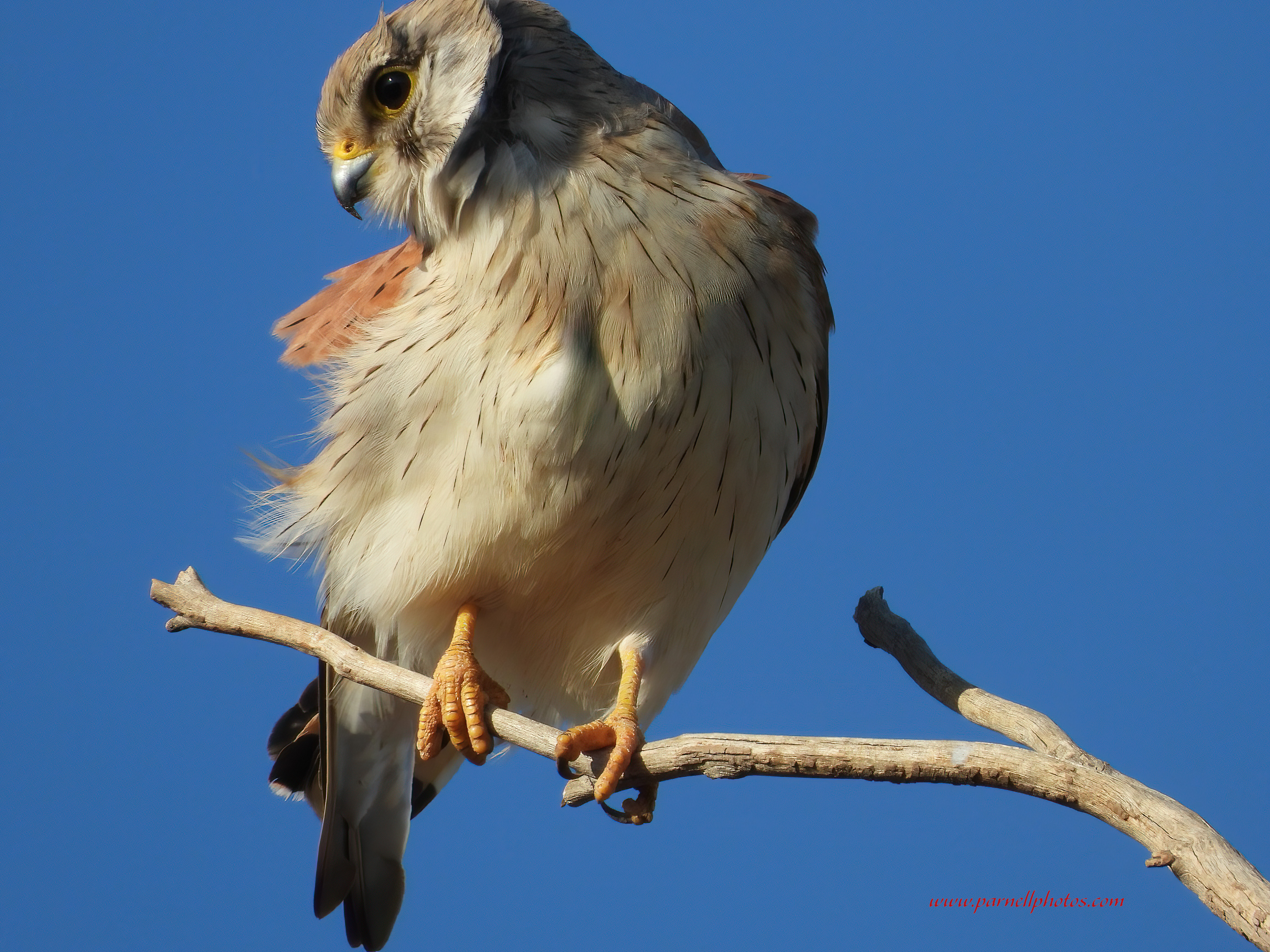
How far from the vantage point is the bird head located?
2.46 meters

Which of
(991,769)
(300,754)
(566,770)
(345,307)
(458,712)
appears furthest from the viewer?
(300,754)

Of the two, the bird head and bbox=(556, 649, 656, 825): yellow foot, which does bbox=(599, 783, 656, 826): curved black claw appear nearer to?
bbox=(556, 649, 656, 825): yellow foot

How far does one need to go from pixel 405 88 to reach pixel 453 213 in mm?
278

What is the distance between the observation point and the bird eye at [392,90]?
252 cm

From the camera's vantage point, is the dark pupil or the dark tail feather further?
the dark tail feather

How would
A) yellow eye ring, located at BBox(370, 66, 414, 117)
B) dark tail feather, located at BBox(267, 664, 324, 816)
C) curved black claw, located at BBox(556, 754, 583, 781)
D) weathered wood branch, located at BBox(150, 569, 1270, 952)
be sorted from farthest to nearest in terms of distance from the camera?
dark tail feather, located at BBox(267, 664, 324, 816)
yellow eye ring, located at BBox(370, 66, 414, 117)
curved black claw, located at BBox(556, 754, 583, 781)
weathered wood branch, located at BBox(150, 569, 1270, 952)

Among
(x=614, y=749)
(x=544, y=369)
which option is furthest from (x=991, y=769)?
(x=544, y=369)

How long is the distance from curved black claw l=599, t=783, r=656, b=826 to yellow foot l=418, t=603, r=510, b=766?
296mm

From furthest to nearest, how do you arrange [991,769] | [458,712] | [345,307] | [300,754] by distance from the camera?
[300,754] → [345,307] → [458,712] → [991,769]

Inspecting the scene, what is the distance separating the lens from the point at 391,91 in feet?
8.31

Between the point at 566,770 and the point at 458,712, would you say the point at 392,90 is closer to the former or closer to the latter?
the point at 458,712

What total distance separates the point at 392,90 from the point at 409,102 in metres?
0.04

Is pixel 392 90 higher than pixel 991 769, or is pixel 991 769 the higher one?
pixel 392 90

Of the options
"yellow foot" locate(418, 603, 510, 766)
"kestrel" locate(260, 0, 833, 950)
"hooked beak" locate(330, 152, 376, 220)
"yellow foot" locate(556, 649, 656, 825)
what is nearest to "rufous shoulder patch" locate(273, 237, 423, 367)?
"kestrel" locate(260, 0, 833, 950)
